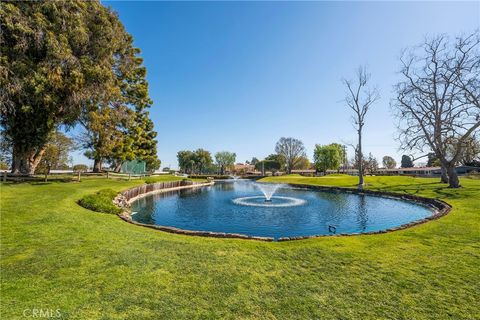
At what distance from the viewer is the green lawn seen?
12.2ft

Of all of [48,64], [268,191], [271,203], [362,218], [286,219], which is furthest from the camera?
[268,191]

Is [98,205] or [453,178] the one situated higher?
[453,178]

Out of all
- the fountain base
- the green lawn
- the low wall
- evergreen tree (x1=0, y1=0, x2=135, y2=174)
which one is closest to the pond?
the fountain base

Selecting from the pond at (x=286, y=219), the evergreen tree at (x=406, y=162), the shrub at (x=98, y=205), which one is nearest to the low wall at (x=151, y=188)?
the pond at (x=286, y=219)

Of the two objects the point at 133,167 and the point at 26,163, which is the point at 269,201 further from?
the point at 133,167

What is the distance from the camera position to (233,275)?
192 inches

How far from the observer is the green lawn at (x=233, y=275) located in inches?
147

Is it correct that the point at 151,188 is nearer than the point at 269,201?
No

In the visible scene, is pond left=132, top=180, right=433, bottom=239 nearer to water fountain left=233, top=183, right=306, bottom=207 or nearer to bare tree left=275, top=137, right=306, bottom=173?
water fountain left=233, top=183, right=306, bottom=207

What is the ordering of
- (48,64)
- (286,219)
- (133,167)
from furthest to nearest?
(133,167) → (48,64) → (286,219)

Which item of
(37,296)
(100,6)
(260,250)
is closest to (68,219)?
(37,296)

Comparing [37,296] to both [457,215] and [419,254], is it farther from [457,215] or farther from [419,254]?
[457,215]

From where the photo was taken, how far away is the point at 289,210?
617 inches

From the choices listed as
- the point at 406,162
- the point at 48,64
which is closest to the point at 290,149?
the point at 406,162
